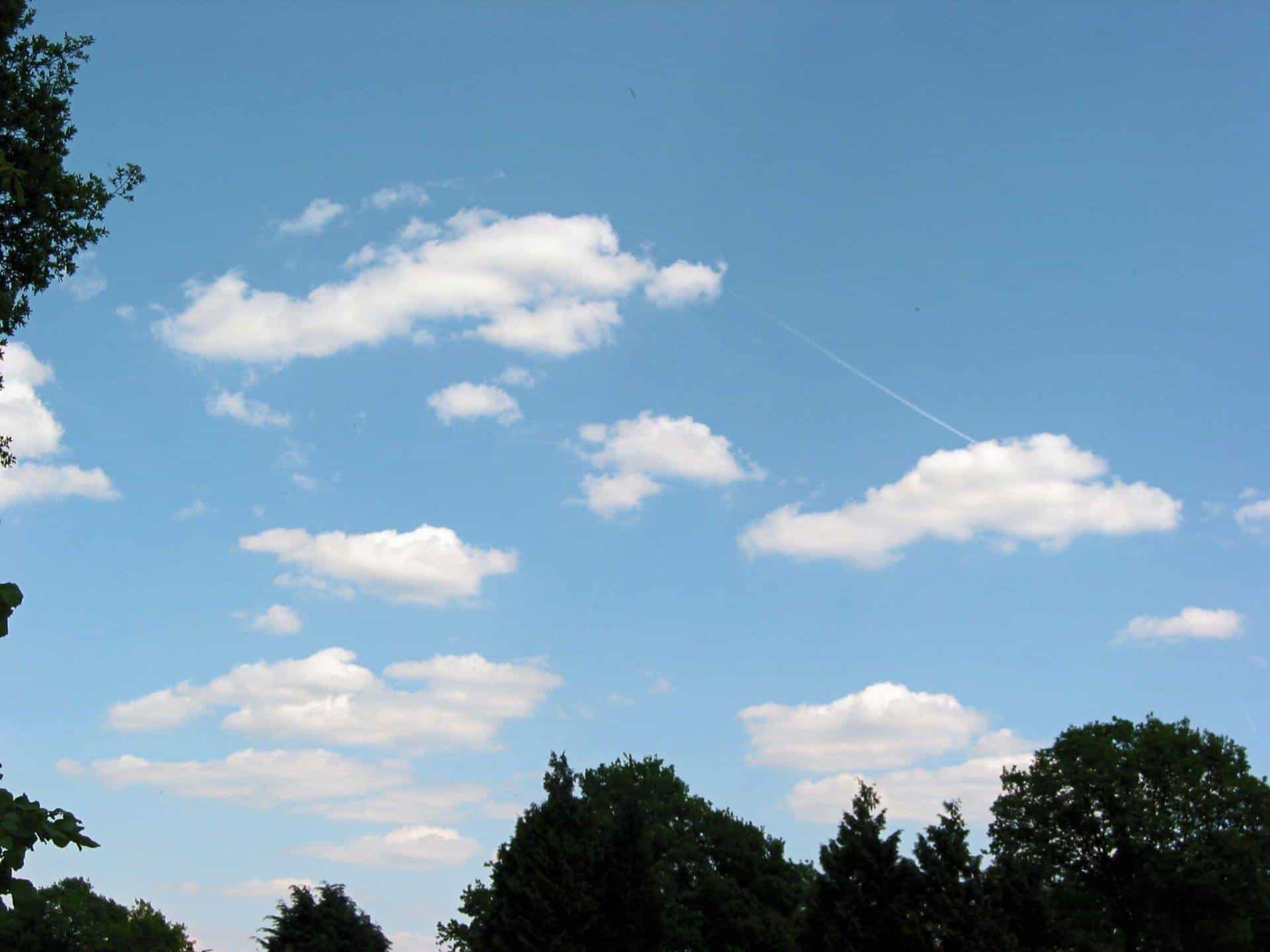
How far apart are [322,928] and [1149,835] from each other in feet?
160

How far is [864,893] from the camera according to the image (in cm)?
3791

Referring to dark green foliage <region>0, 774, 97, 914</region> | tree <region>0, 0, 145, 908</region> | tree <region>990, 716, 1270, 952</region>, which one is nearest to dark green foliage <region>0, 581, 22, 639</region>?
dark green foliage <region>0, 774, 97, 914</region>

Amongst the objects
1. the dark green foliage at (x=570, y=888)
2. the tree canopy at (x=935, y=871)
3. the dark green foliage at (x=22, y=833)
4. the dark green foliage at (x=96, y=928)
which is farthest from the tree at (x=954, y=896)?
the dark green foliage at (x=96, y=928)

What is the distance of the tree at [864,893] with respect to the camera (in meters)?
36.7

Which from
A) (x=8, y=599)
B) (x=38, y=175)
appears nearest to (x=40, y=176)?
(x=38, y=175)

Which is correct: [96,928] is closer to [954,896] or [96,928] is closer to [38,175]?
[954,896]

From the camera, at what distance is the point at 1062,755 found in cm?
6862

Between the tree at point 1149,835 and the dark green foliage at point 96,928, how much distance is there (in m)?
83.4

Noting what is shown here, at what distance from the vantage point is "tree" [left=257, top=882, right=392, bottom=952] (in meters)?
64.1

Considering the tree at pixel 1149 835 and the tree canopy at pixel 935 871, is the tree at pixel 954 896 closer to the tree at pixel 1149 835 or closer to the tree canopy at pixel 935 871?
the tree canopy at pixel 935 871

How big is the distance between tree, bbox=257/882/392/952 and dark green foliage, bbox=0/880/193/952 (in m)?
43.0

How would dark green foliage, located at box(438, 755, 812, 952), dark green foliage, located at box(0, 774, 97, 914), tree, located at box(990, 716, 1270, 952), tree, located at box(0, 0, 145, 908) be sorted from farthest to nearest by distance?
tree, located at box(990, 716, 1270, 952)
dark green foliage, located at box(438, 755, 812, 952)
tree, located at box(0, 0, 145, 908)
dark green foliage, located at box(0, 774, 97, 914)

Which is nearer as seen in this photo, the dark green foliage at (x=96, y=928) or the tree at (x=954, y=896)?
the tree at (x=954, y=896)

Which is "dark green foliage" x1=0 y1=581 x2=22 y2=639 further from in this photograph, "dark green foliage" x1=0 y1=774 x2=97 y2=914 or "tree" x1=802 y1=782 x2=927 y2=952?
"tree" x1=802 y1=782 x2=927 y2=952
